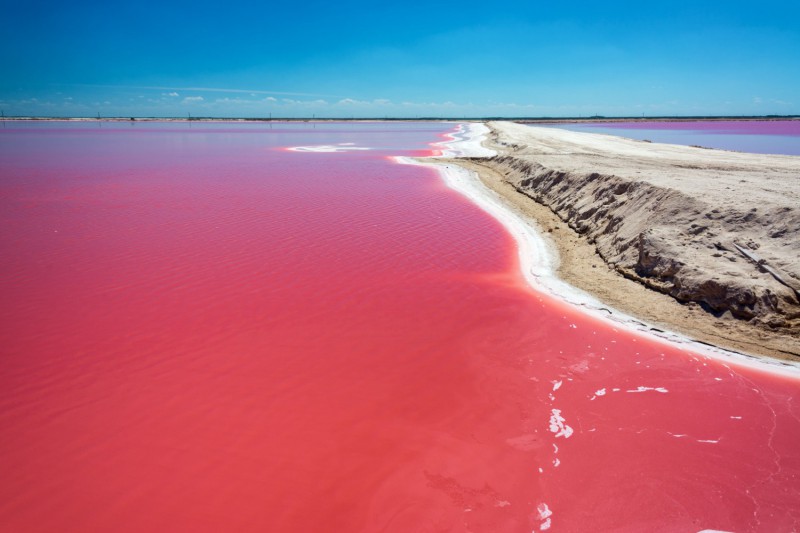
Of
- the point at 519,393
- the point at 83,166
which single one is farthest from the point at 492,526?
the point at 83,166

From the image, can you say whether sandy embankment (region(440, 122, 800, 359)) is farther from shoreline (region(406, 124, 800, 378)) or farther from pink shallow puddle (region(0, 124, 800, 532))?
pink shallow puddle (region(0, 124, 800, 532))

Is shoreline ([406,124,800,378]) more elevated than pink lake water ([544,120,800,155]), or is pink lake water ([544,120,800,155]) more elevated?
pink lake water ([544,120,800,155])

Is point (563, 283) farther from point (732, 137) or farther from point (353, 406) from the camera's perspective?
point (732, 137)

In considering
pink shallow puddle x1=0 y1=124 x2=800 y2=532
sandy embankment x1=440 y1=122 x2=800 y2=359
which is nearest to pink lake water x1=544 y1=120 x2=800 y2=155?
sandy embankment x1=440 y1=122 x2=800 y2=359

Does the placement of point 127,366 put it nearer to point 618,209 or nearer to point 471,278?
point 471,278

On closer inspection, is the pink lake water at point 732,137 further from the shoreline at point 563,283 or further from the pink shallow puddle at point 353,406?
the pink shallow puddle at point 353,406

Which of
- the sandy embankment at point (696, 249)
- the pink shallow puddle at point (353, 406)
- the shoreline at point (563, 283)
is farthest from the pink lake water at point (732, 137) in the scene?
the pink shallow puddle at point (353, 406)
